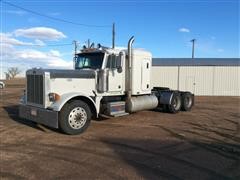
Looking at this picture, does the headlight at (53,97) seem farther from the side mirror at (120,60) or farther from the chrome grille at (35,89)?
the side mirror at (120,60)

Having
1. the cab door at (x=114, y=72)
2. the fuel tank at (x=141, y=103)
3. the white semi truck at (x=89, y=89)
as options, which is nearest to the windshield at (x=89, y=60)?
the white semi truck at (x=89, y=89)

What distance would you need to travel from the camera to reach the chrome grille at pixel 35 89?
9641 millimetres

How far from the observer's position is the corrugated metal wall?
32031mm

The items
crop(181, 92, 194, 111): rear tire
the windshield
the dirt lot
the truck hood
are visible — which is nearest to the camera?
the dirt lot

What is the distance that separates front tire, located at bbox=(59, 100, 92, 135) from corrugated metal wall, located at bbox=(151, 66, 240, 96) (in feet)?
77.2

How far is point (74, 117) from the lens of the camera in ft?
31.1

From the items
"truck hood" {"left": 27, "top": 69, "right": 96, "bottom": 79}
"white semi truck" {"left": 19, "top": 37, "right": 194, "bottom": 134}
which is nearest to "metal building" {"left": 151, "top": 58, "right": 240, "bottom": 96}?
"white semi truck" {"left": 19, "top": 37, "right": 194, "bottom": 134}

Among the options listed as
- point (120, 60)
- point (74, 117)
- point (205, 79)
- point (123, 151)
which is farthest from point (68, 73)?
point (205, 79)

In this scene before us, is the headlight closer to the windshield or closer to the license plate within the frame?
the license plate

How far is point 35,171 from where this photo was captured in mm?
5797

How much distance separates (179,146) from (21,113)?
18.7 ft

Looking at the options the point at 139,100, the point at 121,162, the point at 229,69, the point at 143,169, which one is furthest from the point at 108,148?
the point at 229,69

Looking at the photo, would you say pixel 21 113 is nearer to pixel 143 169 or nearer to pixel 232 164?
pixel 143 169

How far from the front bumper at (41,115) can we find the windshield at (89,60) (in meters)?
2.73
